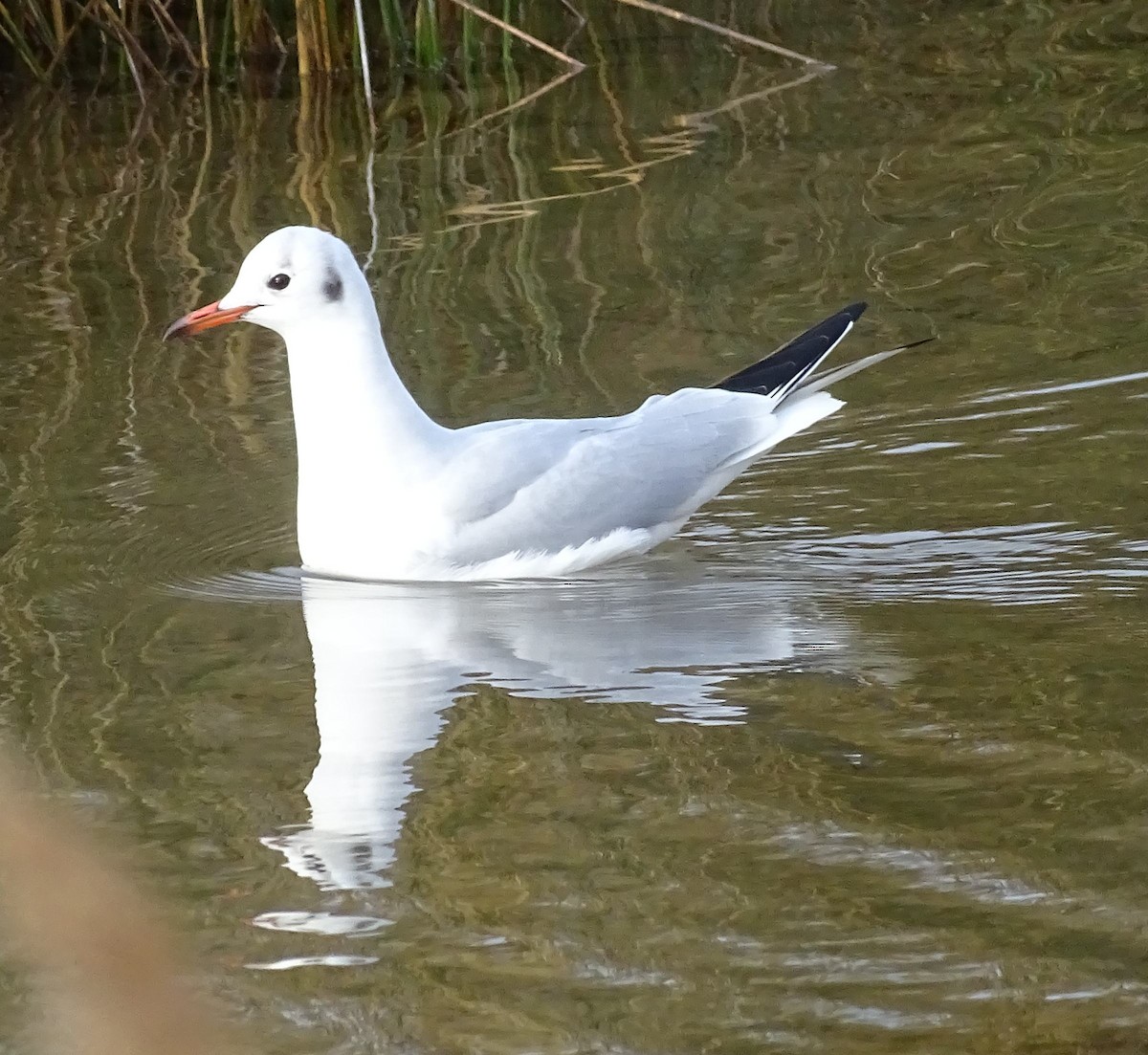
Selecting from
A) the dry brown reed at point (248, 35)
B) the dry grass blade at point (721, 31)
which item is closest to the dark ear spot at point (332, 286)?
the dry grass blade at point (721, 31)

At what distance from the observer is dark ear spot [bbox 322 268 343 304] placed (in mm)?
4426

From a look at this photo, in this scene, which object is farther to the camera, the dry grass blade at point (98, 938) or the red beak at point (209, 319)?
the red beak at point (209, 319)

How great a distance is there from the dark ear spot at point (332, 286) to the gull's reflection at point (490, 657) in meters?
0.69

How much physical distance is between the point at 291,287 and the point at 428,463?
55cm

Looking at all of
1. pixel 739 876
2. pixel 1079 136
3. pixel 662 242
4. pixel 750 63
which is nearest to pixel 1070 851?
A: pixel 739 876

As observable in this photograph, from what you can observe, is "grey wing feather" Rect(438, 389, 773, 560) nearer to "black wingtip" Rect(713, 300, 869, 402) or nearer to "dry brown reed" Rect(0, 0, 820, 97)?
"black wingtip" Rect(713, 300, 869, 402)

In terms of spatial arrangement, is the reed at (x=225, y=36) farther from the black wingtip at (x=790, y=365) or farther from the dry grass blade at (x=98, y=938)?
the dry grass blade at (x=98, y=938)

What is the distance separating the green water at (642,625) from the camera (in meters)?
2.36

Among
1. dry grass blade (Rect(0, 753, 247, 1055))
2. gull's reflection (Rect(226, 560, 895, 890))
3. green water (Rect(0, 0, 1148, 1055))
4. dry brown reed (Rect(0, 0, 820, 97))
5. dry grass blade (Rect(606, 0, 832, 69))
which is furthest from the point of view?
dry brown reed (Rect(0, 0, 820, 97))

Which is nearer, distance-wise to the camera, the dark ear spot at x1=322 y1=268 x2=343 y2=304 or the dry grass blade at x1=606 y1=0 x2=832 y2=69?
the dark ear spot at x1=322 y1=268 x2=343 y2=304

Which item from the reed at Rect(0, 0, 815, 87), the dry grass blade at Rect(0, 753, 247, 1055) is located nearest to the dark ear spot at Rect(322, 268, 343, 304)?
the dry grass blade at Rect(0, 753, 247, 1055)

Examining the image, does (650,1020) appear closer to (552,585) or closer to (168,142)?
(552,585)

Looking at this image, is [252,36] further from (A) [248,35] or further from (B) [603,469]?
(B) [603,469]

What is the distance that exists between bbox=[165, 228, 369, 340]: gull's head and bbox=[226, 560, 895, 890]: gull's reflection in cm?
66
